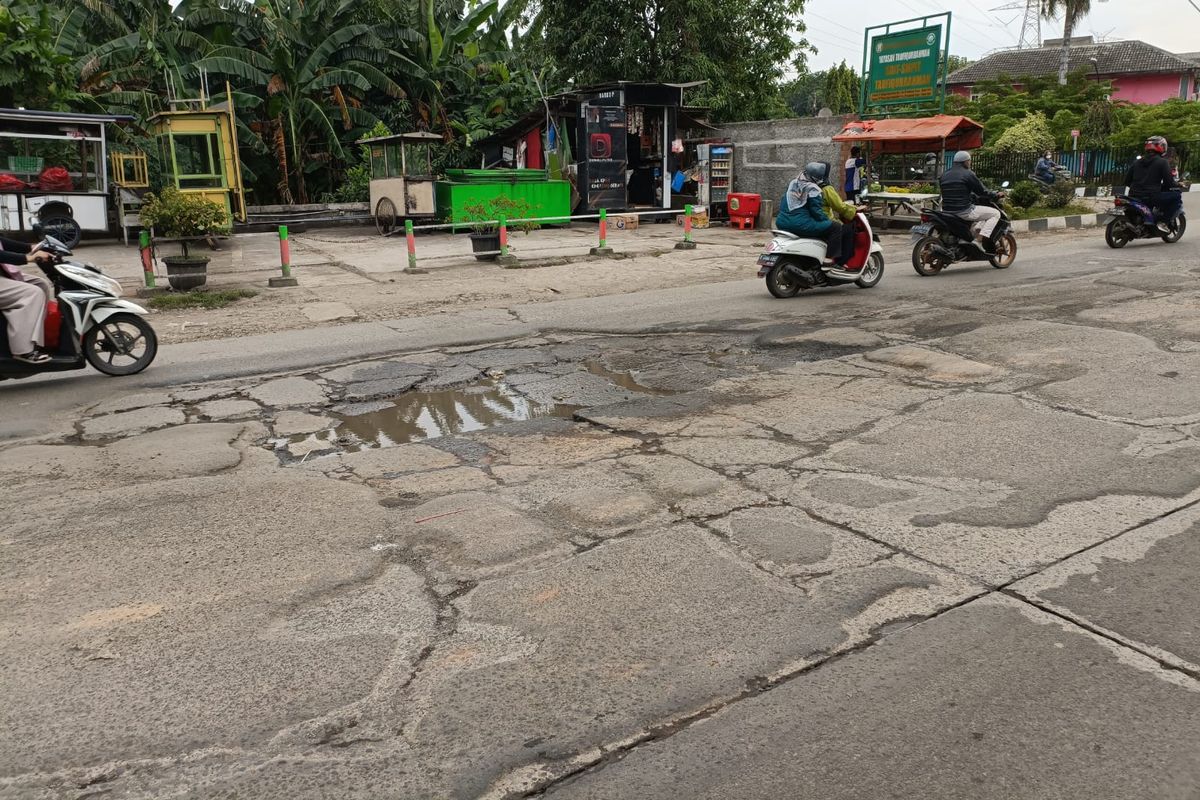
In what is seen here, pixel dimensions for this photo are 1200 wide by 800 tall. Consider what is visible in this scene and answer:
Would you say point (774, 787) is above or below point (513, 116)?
below

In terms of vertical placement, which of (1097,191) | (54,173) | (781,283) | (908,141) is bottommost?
(781,283)

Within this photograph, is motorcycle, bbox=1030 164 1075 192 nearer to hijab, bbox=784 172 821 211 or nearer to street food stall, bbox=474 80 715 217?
street food stall, bbox=474 80 715 217

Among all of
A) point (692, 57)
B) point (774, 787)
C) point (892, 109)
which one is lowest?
point (774, 787)

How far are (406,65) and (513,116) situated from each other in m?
3.43

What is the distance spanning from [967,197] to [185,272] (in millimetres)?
10668

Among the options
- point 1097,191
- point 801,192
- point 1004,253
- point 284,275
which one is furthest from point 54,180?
point 1097,191

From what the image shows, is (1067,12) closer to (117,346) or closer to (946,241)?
(946,241)

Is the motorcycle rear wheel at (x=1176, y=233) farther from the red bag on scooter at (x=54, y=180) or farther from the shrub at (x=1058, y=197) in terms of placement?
the red bag on scooter at (x=54, y=180)

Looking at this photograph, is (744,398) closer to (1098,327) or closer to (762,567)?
(762,567)

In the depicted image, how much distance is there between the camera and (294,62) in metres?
25.4

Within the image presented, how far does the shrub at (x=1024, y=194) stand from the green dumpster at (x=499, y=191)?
1024cm

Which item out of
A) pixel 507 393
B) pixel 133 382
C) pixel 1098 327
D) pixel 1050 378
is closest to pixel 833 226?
pixel 1098 327

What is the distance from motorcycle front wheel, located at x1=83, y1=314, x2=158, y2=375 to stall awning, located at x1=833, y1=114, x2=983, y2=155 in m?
15.7

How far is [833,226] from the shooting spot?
35.6 ft
